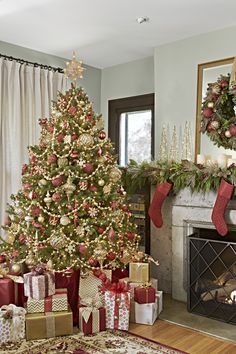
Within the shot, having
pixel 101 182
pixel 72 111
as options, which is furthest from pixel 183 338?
pixel 72 111

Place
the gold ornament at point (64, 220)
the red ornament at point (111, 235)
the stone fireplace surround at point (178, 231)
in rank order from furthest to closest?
the stone fireplace surround at point (178, 231) < the red ornament at point (111, 235) < the gold ornament at point (64, 220)

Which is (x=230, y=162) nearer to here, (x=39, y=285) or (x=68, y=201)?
(x=68, y=201)

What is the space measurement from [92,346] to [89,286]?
52 cm

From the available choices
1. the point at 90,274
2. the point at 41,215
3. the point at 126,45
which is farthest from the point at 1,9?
the point at 90,274

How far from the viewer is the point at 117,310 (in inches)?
112

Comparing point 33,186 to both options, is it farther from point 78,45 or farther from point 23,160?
point 78,45

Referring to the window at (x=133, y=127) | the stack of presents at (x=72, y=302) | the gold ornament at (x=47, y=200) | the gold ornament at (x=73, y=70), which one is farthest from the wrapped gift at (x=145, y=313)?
the gold ornament at (x=73, y=70)

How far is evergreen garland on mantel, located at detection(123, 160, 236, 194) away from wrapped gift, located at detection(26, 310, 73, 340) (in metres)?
1.43

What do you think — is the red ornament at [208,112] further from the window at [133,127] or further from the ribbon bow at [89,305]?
the window at [133,127]

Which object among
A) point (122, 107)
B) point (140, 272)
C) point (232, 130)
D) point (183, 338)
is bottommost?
point (183, 338)

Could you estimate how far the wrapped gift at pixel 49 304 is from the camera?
2.71 metres

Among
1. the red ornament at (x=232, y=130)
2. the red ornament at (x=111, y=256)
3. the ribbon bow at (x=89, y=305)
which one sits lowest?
the ribbon bow at (x=89, y=305)

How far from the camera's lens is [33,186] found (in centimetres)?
306

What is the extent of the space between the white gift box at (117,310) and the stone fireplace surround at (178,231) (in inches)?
33.0
